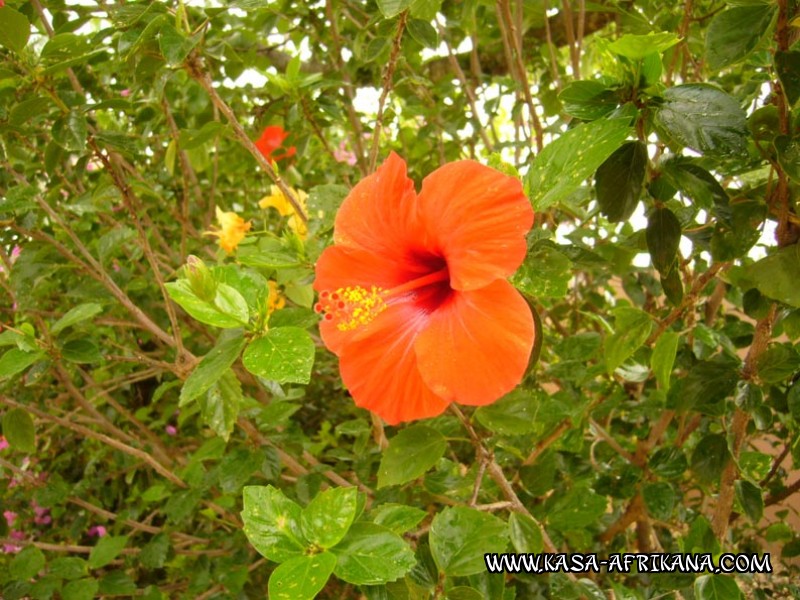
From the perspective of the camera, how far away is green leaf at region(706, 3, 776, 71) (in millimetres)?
634

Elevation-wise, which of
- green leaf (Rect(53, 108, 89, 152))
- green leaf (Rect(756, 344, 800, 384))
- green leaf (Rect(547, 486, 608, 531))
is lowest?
green leaf (Rect(547, 486, 608, 531))

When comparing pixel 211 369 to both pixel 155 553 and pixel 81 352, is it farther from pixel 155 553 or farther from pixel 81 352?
pixel 155 553

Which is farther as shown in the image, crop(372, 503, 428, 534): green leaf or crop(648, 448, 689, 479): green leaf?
crop(648, 448, 689, 479): green leaf

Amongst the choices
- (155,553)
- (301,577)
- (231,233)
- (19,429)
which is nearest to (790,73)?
(301,577)

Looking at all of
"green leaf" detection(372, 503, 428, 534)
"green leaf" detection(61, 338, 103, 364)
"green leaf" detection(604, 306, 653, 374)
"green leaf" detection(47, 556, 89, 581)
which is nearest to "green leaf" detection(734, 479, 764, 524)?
"green leaf" detection(604, 306, 653, 374)

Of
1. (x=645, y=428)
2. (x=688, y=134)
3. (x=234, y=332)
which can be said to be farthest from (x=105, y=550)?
(x=688, y=134)

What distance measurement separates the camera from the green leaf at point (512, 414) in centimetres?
84

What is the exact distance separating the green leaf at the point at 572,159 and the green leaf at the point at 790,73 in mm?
156

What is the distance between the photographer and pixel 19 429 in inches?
45.9

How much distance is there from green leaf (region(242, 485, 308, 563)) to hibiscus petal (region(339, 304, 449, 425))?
0.14 metres

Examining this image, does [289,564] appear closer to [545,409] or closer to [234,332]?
[234,332]

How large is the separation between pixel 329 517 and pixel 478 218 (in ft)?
1.07

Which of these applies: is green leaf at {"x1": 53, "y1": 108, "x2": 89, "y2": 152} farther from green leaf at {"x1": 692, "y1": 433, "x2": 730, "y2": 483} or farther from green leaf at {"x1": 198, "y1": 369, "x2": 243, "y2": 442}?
green leaf at {"x1": 692, "y1": 433, "x2": 730, "y2": 483}

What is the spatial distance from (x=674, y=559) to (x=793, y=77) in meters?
0.69
